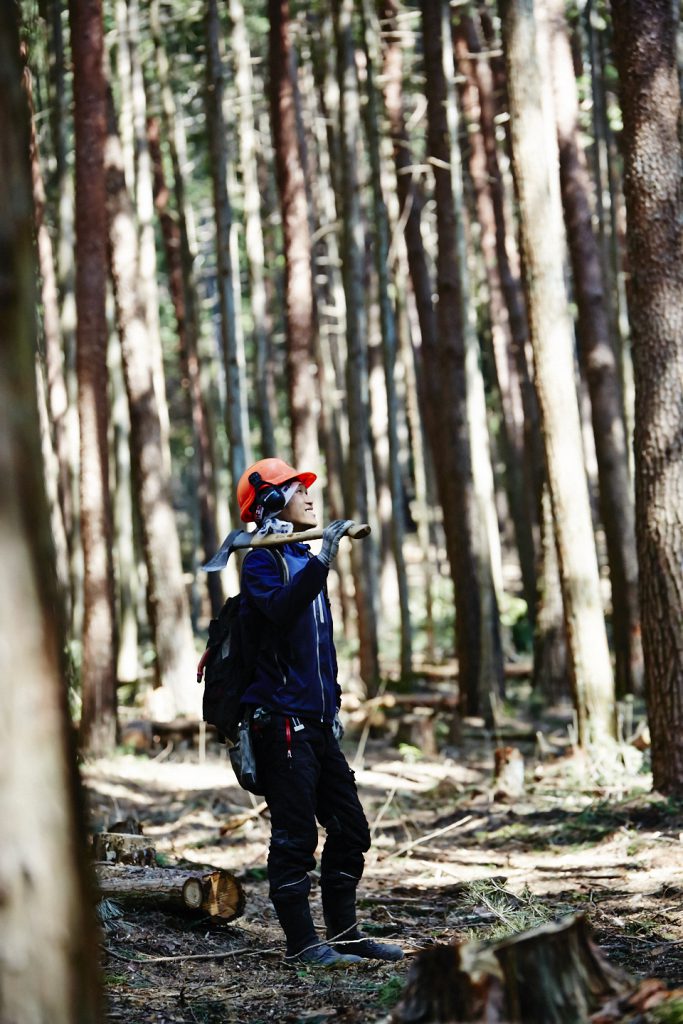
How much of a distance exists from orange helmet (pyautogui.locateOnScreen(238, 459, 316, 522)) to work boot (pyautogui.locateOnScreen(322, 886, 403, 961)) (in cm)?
173

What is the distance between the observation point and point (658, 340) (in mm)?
8242

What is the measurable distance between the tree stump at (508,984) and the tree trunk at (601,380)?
11.6 metres

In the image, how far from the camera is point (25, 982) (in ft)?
8.21

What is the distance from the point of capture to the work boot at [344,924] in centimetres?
538

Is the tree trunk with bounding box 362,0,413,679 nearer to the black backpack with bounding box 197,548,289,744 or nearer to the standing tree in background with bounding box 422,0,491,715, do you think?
the standing tree in background with bounding box 422,0,491,715

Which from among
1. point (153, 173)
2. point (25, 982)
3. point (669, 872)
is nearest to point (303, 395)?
point (669, 872)

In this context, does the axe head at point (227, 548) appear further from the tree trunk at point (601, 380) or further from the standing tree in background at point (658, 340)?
the tree trunk at point (601, 380)

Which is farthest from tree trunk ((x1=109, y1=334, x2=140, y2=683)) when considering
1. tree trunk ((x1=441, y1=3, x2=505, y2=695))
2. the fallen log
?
the fallen log

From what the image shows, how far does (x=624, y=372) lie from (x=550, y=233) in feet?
35.7

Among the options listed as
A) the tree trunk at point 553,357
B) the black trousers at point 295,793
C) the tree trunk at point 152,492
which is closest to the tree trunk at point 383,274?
the tree trunk at point 152,492

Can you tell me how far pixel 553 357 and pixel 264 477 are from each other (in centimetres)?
582

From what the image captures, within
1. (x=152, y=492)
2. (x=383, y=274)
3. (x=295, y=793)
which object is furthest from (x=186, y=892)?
(x=383, y=274)

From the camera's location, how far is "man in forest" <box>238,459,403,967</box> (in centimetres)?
518

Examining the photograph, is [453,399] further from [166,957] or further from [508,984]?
[508,984]
